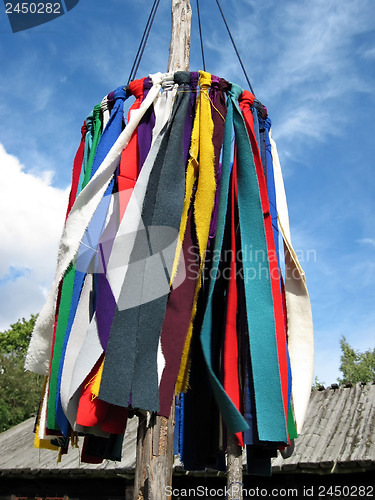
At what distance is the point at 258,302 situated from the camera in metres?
1.91

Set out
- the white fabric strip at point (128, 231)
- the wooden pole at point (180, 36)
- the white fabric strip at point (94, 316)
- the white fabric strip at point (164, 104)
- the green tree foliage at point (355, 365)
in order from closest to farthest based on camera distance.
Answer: the white fabric strip at point (94, 316) < the white fabric strip at point (128, 231) < the white fabric strip at point (164, 104) < the wooden pole at point (180, 36) < the green tree foliage at point (355, 365)

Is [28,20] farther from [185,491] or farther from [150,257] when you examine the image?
[185,491]

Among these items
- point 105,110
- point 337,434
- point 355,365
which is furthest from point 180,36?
point 355,365

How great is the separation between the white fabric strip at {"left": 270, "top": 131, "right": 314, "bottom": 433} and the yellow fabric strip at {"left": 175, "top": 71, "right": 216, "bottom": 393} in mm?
468

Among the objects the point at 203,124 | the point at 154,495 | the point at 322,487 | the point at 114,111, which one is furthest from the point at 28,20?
the point at 322,487

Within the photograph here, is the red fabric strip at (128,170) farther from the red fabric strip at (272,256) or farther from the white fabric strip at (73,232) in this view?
the red fabric strip at (272,256)

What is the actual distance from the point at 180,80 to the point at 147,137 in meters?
0.32

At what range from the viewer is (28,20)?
286cm

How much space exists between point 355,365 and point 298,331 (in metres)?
26.9

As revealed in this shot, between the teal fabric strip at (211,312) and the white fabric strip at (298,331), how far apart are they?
0.42 metres

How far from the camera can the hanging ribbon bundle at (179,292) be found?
68.5 inches

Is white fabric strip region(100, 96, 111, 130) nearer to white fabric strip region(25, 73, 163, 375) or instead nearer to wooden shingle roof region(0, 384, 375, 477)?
white fabric strip region(25, 73, 163, 375)

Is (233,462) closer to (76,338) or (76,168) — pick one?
(76,338)

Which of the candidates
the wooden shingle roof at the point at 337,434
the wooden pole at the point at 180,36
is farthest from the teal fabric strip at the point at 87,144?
the wooden shingle roof at the point at 337,434
